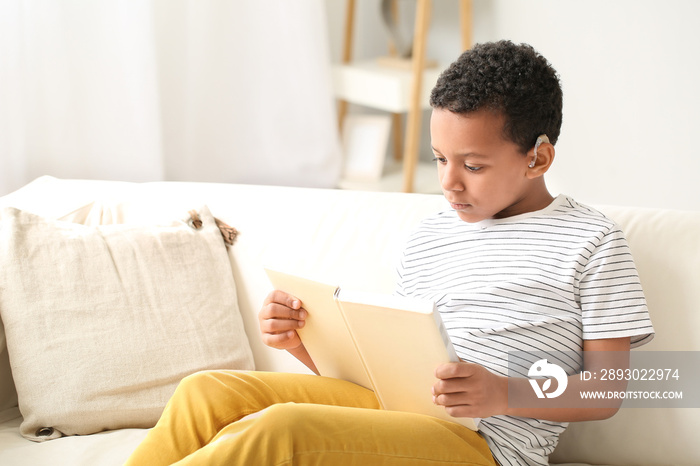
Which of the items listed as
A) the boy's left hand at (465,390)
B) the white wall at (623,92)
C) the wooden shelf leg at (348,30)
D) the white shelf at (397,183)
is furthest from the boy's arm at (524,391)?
the wooden shelf leg at (348,30)

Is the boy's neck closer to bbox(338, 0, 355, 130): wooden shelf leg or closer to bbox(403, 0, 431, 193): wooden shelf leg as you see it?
bbox(403, 0, 431, 193): wooden shelf leg

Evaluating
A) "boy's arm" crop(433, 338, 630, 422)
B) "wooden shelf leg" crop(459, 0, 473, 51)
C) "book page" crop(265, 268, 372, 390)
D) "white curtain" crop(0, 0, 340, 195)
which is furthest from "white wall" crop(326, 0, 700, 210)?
"book page" crop(265, 268, 372, 390)

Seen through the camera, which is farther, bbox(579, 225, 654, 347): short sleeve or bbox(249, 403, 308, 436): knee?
bbox(579, 225, 654, 347): short sleeve

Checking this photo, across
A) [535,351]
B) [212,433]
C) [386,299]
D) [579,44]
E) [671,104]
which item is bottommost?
[212,433]

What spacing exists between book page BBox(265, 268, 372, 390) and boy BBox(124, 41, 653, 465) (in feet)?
0.08

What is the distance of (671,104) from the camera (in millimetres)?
2053

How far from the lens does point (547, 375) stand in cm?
101

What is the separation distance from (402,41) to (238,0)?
0.62 metres

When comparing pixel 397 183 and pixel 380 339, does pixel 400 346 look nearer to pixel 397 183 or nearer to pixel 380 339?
pixel 380 339

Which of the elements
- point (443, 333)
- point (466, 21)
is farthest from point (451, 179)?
point (466, 21)

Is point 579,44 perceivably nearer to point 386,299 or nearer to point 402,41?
point 402,41

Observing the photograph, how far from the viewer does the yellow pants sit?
87 cm

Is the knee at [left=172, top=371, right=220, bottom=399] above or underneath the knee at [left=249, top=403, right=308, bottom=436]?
underneath

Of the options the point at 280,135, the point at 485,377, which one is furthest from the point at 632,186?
the point at 485,377
